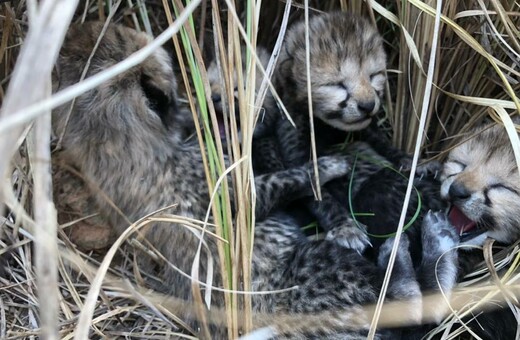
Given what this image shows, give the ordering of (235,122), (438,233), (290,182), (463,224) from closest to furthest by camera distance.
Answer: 1. (235,122)
2. (438,233)
3. (463,224)
4. (290,182)

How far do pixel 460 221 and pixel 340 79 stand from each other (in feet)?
2.28

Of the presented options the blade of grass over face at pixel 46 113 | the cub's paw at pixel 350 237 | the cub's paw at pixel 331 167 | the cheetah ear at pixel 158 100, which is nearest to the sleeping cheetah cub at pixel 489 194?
the cub's paw at pixel 350 237

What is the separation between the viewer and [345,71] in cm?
258

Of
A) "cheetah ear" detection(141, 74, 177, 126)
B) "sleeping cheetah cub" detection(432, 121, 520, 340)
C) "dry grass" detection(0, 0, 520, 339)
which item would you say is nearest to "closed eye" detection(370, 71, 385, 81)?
"dry grass" detection(0, 0, 520, 339)

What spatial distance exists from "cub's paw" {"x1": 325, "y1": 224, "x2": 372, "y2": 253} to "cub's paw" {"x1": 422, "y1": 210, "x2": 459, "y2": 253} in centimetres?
21

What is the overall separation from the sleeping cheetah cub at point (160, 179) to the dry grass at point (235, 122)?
14 cm

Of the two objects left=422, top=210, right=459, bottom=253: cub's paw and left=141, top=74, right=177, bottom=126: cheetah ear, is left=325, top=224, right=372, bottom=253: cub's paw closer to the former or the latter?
left=422, top=210, right=459, bottom=253: cub's paw

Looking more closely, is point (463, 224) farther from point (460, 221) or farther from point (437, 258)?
point (437, 258)

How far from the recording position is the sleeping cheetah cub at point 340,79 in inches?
99.3

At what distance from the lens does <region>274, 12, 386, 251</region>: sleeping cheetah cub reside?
252 cm

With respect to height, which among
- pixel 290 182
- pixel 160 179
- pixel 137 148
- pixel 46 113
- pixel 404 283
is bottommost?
pixel 404 283

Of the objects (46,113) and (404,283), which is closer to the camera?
(46,113)

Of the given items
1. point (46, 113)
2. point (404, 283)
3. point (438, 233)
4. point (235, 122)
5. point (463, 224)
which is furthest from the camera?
point (463, 224)

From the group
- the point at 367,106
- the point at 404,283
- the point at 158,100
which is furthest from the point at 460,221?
the point at 158,100
